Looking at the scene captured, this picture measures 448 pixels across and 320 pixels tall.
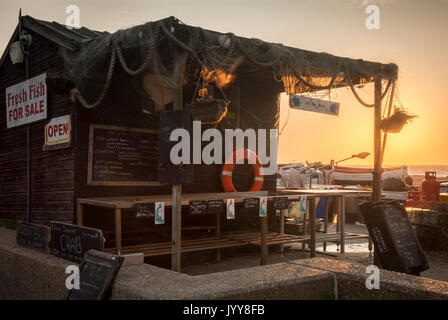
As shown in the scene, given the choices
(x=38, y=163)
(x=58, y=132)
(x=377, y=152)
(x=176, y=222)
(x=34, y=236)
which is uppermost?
(x=58, y=132)

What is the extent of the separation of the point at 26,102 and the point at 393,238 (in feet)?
20.7

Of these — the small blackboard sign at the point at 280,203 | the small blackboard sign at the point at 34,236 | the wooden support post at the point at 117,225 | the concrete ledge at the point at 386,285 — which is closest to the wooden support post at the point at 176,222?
the wooden support post at the point at 117,225

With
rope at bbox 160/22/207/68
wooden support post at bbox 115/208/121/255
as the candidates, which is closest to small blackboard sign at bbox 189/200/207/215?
wooden support post at bbox 115/208/121/255

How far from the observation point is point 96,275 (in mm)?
3832

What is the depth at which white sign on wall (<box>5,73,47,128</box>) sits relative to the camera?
745cm

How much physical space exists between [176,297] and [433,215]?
7.16 m

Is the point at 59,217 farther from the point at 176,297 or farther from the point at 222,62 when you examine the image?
the point at 176,297

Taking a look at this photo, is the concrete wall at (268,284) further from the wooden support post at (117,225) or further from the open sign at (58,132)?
the open sign at (58,132)

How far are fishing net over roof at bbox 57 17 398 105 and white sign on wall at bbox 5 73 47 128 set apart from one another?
1240 millimetres

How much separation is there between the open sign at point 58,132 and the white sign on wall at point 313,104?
3.40 m

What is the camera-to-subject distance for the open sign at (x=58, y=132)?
6734mm

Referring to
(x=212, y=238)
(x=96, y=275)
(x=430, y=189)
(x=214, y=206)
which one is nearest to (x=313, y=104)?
(x=214, y=206)

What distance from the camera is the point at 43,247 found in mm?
5164

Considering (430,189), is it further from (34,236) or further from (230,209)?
(34,236)
